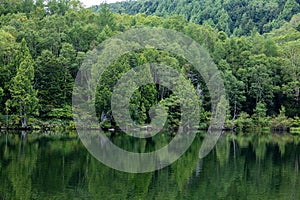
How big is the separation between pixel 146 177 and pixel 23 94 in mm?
21858

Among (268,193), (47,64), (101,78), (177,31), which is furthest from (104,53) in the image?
(268,193)

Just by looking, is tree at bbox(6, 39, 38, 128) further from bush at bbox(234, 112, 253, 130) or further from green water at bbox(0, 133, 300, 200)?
bush at bbox(234, 112, 253, 130)

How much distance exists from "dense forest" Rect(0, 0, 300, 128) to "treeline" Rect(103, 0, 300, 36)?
25.8 m

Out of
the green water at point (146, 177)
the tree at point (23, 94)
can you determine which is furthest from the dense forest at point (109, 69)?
the green water at point (146, 177)

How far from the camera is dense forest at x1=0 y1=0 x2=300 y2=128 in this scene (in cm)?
3791

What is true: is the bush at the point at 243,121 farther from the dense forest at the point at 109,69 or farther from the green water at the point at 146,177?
the green water at the point at 146,177

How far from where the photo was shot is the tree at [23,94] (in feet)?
118

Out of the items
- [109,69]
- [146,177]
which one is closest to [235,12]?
[109,69]

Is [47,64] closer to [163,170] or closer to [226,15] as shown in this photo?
[163,170]

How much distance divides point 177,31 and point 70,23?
1260cm

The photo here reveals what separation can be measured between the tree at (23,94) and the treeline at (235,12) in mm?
51158

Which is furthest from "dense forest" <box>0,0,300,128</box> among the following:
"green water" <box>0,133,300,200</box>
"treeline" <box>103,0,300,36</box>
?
"treeline" <box>103,0,300,36</box>

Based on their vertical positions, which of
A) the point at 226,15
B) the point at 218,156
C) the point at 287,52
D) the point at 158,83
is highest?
the point at 226,15

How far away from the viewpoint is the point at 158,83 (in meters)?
43.1
